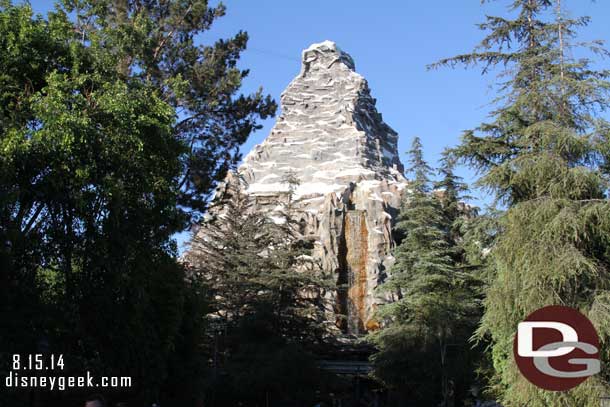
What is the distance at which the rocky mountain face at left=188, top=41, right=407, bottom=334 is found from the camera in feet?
117

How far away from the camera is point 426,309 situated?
20.5 metres

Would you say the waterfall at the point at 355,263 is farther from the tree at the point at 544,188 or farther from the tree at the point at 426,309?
the tree at the point at 544,188

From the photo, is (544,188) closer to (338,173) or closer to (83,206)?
(83,206)

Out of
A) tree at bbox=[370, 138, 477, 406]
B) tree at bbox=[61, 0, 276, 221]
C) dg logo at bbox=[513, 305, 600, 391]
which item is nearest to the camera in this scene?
dg logo at bbox=[513, 305, 600, 391]

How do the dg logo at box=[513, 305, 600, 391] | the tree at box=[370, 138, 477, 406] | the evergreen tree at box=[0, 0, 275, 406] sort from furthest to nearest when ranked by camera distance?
the tree at box=[370, 138, 477, 406]
the evergreen tree at box=[0, 0, 275, 406]
the dg logo at box=[513, 305, 600, 391]

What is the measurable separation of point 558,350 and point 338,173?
37.9 meters

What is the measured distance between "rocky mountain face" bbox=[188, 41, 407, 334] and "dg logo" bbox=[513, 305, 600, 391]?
14.8 m

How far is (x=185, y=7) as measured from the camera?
52.5 ft

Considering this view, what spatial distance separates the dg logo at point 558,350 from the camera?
795 cm

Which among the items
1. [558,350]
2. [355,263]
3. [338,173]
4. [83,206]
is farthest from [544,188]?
[338,173]

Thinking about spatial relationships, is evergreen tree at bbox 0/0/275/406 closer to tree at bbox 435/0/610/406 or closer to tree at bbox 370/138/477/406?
tree at bbox 435/0/610/406

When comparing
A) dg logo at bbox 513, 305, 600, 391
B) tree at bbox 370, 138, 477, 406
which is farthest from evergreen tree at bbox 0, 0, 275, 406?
tree at bbox 370, 138, 477, 406

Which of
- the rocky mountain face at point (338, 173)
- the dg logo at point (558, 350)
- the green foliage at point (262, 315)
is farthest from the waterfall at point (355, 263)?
the dg logo at point (558, 350)

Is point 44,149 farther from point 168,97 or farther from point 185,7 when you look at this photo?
point 185,7
